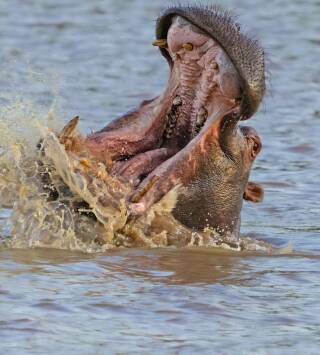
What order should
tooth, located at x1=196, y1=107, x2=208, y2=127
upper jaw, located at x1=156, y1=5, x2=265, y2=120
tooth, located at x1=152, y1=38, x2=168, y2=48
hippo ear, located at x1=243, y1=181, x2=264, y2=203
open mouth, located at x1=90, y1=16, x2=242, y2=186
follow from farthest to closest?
1. hippo ear, located at x1=243, y1=181, x2=264, y2=203
2. tooth, located at x1=152, y1=38, x2=168, y2=48
3. tooth, located at x1=196, y1=107, x2=208, y2=127
4. open mouth, located at x1=90, y1=16, x2=242, y2=186
5. upper jaw, located at x1=156, y1=5, x2=265, y2=120

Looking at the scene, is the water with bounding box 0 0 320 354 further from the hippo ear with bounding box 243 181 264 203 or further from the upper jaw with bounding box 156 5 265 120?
the upper jaw with bounding box 156 5 265 120

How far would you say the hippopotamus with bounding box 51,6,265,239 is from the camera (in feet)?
20.9

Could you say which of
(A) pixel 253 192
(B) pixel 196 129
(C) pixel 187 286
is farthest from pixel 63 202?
(A) pixel 253 192

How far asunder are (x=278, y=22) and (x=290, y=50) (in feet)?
4.95

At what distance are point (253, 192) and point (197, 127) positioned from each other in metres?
0.63

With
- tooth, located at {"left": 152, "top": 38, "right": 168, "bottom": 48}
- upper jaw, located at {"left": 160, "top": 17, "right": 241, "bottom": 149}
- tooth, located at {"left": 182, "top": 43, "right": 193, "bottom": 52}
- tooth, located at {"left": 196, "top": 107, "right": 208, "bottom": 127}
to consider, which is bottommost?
tooth, located at {"left": 196, "top": 107, "right": 208, "bottom": 127}

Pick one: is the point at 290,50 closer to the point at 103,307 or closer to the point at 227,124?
the point at 227,124

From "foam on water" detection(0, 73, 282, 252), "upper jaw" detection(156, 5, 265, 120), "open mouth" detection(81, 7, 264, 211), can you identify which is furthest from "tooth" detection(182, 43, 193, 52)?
"foam on water" detection(0, 73, 282, 252)

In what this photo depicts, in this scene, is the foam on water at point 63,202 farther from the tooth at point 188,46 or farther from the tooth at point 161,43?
the tooth at point 188,46

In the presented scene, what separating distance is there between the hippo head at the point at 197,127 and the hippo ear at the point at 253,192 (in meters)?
0.08

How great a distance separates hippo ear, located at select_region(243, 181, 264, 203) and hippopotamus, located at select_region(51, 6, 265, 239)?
0.10m

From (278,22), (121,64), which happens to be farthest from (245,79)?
(278,22)

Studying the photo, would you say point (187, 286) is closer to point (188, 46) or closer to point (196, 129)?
point (196, 129)

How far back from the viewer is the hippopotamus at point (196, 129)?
251 inches
